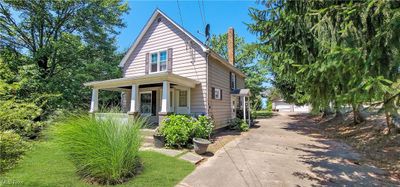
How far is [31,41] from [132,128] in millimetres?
14643

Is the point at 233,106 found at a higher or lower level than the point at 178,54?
lower

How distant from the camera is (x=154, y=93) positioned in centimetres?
1336

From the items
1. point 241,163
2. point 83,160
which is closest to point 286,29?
point 241,163

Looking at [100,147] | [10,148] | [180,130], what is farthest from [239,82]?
[10,148]

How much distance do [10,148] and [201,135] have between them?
6.60m

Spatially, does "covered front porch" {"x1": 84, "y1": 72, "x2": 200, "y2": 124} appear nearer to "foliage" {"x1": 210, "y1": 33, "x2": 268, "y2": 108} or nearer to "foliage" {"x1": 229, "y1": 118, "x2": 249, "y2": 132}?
"foliage" {"x1": 229, "y1": 118, "x2": 249, "y2": 132}

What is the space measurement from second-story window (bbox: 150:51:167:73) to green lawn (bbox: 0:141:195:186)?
7.19 m

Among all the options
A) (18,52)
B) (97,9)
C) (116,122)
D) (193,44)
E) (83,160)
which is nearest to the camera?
(83,160)

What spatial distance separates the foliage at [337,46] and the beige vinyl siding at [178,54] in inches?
229

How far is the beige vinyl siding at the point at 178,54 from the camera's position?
11648 millimetres

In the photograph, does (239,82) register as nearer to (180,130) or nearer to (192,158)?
(180,130)

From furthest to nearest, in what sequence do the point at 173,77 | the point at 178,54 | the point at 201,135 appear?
the point at 178,54, the point at 173,77, the point at 201,135

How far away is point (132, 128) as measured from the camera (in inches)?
215

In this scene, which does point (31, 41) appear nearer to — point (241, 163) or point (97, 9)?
point (97, 9)
